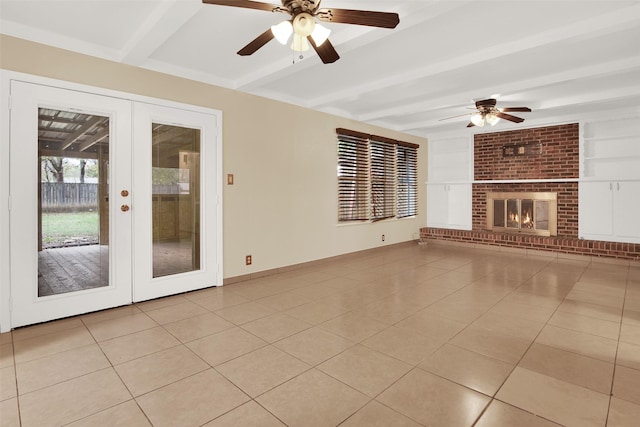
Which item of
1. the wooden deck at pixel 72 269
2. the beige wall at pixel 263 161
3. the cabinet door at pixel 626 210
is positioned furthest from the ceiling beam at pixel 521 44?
the cabinet door at pixel 626 210

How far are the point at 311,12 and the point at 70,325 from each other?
3219 millimetres

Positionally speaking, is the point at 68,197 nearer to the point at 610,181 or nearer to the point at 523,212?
the point at 523,212

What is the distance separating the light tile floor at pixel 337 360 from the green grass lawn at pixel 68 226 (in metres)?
0.76

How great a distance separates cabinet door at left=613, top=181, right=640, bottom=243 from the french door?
6333 mm

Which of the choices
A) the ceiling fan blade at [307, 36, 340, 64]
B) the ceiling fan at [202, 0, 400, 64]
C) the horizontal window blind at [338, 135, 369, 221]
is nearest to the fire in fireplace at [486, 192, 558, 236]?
the horizontal window blind at [338, 135, 369, 221]

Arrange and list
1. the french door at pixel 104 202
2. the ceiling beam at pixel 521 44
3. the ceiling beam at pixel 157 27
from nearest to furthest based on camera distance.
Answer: the ceiling beam at pixel 157 27, the ceiling beam at pixel 521 44, the french door at pixel 104 202

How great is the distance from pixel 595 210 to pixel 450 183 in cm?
256

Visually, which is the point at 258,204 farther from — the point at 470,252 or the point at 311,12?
the point at 470,252

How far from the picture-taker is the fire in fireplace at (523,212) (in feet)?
20.8

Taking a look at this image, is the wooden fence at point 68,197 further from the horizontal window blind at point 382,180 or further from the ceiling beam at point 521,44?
the horizontal window blind at point 382,180

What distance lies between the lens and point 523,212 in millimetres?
6645

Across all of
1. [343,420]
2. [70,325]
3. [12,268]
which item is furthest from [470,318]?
[12,268]

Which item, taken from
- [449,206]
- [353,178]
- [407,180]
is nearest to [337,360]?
[353,178]

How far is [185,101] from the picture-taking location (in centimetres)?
386
